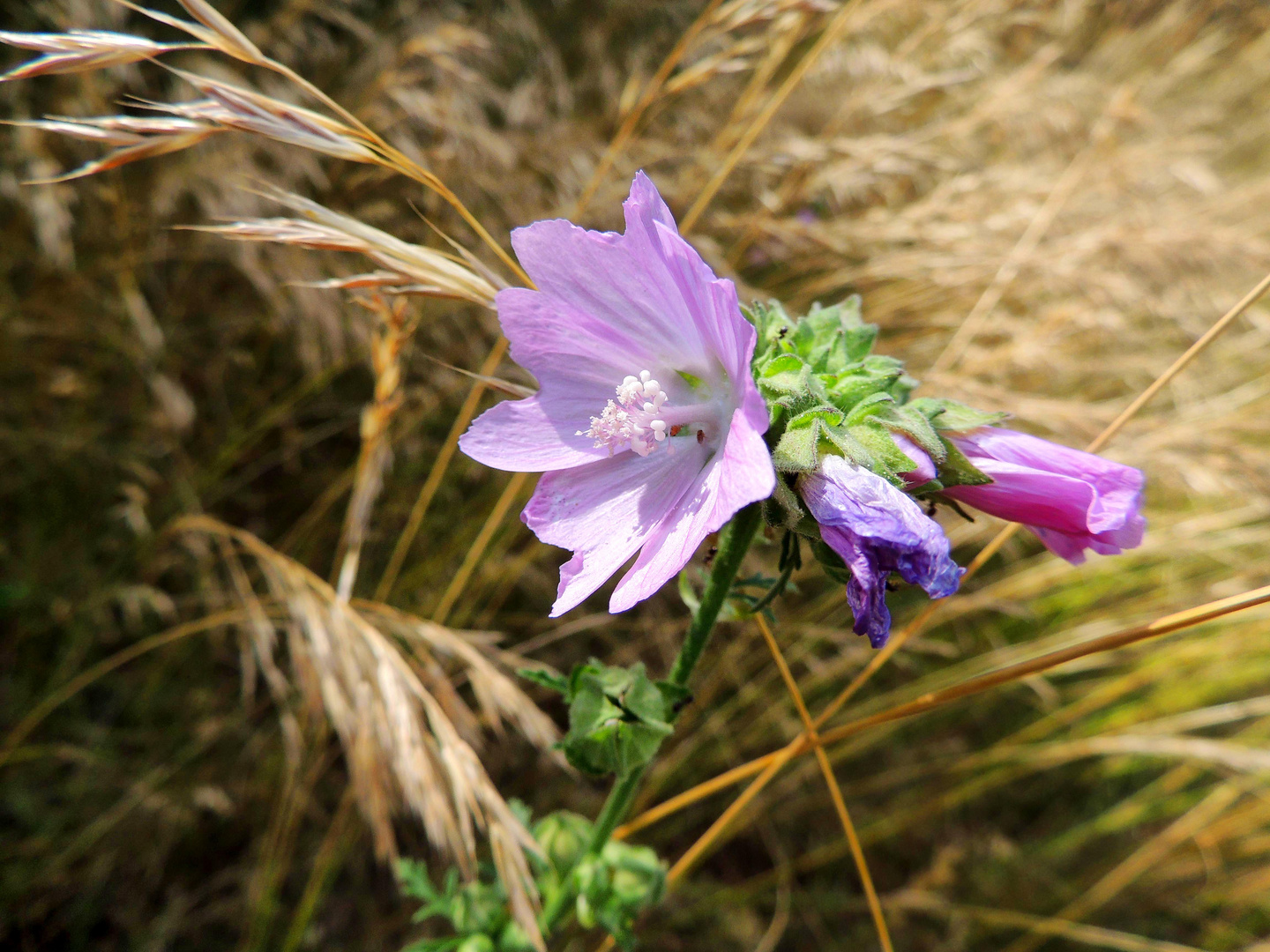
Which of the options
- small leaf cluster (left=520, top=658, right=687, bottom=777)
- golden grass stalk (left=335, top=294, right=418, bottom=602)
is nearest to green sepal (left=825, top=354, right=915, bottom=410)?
small leaf cluster (left=520, top=658, right=687, bottom=777)

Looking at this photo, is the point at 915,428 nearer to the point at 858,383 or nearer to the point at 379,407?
the point at 858,383

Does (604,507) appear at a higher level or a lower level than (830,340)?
lower

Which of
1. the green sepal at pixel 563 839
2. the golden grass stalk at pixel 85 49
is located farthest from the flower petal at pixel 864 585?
the golden grass stalk at pixel 85 49

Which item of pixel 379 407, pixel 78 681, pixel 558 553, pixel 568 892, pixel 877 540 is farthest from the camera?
pixel 558 553

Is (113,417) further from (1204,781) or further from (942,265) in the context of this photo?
(1204,781)

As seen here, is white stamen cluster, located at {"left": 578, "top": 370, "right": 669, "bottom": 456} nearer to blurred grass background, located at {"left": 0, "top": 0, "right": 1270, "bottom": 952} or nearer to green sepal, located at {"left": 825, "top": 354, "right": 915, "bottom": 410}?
green sepal, located at {"left": 825, "top": 354, "right": 915, "bottom": 410}

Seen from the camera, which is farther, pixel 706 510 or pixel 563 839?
pixel 563 839

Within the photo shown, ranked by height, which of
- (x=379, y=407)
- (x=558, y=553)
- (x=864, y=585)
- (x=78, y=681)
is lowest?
(x=78, y=681)

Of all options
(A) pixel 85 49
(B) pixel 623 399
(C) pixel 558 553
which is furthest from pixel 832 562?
(C) pixel 558 553

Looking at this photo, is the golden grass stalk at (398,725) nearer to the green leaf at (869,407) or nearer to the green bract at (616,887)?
the green bract at (616,887)
